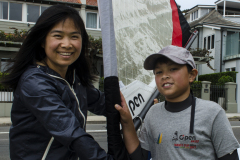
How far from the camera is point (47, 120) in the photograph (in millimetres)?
1119

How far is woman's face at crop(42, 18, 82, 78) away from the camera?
1305 mm

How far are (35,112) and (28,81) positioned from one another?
16cm

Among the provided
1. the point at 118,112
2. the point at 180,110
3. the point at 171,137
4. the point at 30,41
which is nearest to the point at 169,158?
the point at 171,137

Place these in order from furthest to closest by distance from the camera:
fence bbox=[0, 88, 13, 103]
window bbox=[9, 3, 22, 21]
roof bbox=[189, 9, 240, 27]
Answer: roof bbox=[189, 9, 240, 27]
window bbox=[9, 3, 22, 21]
fence bbox=[0, 88, 13, 103]

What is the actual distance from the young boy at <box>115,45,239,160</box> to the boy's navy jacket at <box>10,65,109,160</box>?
255 mm

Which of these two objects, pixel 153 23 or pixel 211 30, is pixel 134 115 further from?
pixel 211 30

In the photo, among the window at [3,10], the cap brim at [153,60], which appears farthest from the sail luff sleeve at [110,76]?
the window at [3,10]

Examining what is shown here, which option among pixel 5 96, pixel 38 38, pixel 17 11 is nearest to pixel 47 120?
pixel 38 38

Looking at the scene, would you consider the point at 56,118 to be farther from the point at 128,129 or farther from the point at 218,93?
the point at 218,93

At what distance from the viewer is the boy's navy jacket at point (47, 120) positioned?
43.8 inches

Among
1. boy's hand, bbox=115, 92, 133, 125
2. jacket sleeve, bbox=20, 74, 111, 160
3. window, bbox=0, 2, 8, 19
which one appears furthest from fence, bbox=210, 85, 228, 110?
jacket sleeve, bbox=20, 74, 111, 160

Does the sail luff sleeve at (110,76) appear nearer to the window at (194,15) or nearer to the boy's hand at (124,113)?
A: the boy's hand at (124,113)

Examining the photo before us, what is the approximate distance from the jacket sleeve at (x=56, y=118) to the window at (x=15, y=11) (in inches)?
646

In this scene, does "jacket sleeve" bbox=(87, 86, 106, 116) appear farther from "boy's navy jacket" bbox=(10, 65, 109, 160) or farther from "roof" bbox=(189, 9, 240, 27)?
"roof" bbox=(189, 9, 240, 27)
